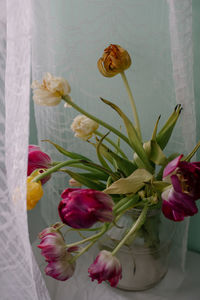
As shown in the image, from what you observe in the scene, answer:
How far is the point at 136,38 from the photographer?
67cm

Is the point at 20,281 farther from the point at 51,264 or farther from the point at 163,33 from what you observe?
the point at 163,33

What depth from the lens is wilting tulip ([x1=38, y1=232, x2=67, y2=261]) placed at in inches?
19.3

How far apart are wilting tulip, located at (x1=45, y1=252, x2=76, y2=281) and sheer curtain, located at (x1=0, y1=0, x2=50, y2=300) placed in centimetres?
8

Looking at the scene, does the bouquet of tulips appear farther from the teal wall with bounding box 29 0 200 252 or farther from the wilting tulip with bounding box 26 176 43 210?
the teal wall with bounding box 29 0 200 252

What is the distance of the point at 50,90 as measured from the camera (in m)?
0.53

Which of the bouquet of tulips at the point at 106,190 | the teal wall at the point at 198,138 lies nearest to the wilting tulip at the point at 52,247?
the bouquet of tulips at the point at 106,190

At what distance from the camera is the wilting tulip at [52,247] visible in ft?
1.61

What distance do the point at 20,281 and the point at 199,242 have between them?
0.53 m

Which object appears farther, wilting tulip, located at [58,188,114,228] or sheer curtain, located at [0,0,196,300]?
sheer curtain, located at [0,0,196,300]

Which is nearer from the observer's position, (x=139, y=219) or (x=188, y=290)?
(x=139, y=219)

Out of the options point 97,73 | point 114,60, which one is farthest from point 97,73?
point 114,60

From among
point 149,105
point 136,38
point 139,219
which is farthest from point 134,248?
point 136,38

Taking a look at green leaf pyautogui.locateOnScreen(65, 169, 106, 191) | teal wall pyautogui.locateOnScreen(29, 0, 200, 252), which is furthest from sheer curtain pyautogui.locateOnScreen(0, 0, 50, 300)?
teal wall pyautogui.locateOnScreen(29, 0, 200, 252)

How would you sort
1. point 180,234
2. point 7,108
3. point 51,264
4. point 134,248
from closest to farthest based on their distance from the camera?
point 7,108 < point 51,264 < point 134,248 < point 180,234
